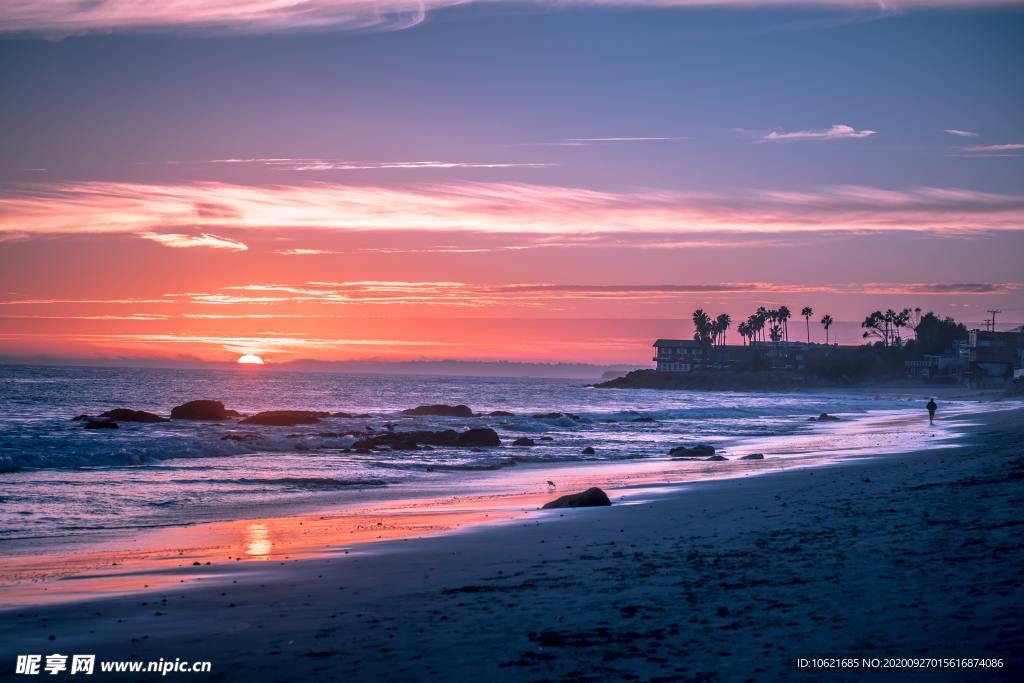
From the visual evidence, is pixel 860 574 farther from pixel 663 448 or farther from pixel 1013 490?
pixel 663 448

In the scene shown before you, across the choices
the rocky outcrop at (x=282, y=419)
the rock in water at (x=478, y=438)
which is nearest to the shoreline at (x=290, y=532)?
the rock in water at (x=478, y=438)

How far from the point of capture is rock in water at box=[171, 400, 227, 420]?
54.3 m

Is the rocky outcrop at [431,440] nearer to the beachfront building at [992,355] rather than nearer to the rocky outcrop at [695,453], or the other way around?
the rocky outcrop at [695,453]

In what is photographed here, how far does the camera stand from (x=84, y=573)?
11.9 m

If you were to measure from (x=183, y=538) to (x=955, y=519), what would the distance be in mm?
12925

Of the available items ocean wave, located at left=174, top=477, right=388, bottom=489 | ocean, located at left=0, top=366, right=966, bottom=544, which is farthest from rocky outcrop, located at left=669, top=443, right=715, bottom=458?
ocean wave, located at left=174, top=477, right=388, bottom=489

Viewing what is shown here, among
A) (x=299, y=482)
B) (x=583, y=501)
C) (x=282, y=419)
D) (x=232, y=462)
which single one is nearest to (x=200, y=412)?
(x=282, y=419)

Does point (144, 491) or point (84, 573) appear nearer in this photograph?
point (84, 573)

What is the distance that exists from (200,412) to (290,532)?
42476 mm

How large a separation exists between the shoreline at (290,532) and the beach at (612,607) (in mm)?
871

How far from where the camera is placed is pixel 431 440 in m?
41.1

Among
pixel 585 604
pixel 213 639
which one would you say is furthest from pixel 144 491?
pixel 585 604

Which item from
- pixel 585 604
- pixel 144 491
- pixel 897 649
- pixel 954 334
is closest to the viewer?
pixel 897 649

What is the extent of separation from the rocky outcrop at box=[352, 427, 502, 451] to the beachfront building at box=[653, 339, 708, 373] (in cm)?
15489
